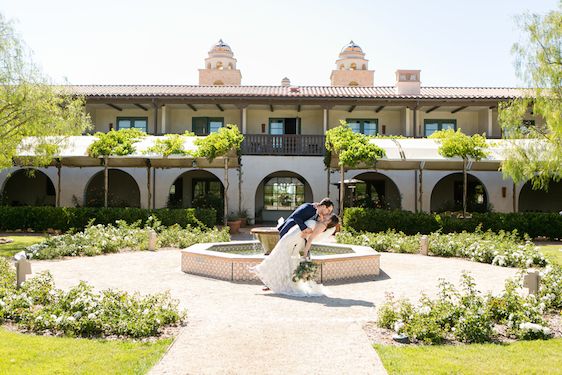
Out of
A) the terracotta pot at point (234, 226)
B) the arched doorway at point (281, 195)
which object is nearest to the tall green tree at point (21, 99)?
the terracotta pot at point (234, 226)

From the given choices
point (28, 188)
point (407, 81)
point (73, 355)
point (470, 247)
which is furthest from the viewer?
point (28, 188)

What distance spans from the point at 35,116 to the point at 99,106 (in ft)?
40.6

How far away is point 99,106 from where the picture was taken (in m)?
27.3

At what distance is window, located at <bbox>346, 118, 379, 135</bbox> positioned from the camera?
27188 mm

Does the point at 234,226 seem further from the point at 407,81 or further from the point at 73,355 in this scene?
the point at 73,355

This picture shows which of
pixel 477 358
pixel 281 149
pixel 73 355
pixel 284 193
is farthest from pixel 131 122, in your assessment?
pixel 477 358

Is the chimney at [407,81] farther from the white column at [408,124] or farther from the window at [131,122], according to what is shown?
the window at [131,122]

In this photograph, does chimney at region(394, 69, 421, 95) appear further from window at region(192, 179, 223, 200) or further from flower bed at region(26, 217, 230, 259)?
flower bed at region(26, 217, 230, 259)

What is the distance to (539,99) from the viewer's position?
1316cm

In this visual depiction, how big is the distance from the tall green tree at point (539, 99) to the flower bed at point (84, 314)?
10.6 meters

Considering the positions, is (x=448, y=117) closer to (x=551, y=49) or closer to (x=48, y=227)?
(x=551, y=49)

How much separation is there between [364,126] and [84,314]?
73.1ft

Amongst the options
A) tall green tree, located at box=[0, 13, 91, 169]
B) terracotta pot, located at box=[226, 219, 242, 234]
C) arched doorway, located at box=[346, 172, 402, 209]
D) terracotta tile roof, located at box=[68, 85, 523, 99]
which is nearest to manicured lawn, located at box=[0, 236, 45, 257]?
tall green tree, located at box=[0, 13, 91, 169]

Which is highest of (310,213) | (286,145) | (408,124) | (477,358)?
(408,124)
